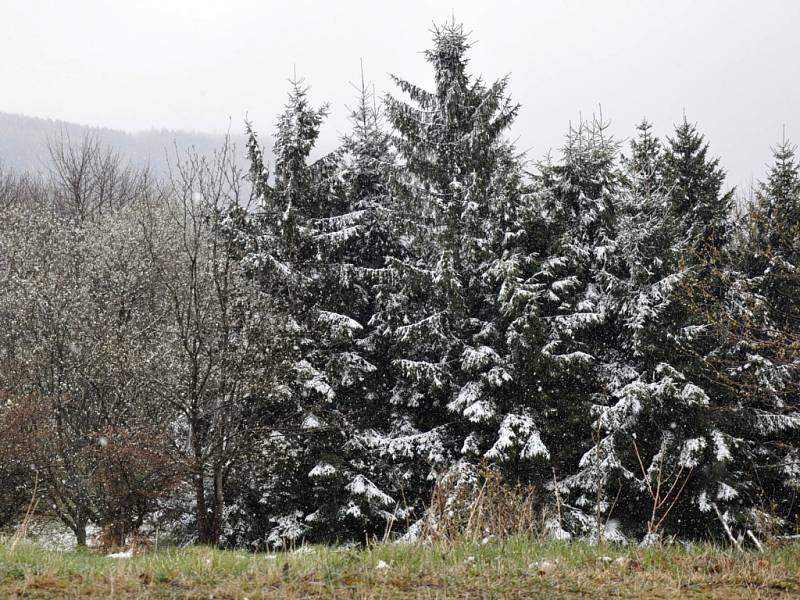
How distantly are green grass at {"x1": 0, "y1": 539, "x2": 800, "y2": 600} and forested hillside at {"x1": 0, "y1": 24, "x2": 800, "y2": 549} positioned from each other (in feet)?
26.6

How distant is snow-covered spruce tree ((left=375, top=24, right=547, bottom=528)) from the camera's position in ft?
51.5

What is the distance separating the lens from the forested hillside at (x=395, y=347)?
1334 cm

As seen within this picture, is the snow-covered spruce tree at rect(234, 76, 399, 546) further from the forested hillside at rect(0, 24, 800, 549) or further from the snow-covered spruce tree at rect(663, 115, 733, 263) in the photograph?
the snow-covered spruce tree at rect(663, 115, 733, 263)

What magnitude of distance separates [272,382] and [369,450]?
3589 millimetres

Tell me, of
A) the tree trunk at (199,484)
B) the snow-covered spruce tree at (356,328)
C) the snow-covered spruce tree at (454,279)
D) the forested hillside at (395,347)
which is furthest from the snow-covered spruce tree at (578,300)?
the tree trunk at (199,484)

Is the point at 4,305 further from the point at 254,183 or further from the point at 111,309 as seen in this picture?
the point at 254,183

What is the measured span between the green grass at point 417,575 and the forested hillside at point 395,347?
8103 millimetres

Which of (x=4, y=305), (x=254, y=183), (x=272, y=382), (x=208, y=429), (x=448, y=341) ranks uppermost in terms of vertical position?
(x=254, y=183)

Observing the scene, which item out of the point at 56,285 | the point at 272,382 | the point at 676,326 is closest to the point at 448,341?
the point at 272,382

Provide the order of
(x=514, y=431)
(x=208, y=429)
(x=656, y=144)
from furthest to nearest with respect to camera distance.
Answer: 1. (x=656, y=144)
2. (x=514, y=431)
3. (x=208, y=429)

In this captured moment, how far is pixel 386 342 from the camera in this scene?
17562mm

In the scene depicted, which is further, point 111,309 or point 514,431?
point 111,309

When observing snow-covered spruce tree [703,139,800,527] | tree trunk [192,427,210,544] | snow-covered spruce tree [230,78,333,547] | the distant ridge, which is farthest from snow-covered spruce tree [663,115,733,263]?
the distant ridge

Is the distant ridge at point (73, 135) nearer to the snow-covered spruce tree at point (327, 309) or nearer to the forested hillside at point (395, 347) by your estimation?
the snow-covered spruce tree at point (327, 309)
